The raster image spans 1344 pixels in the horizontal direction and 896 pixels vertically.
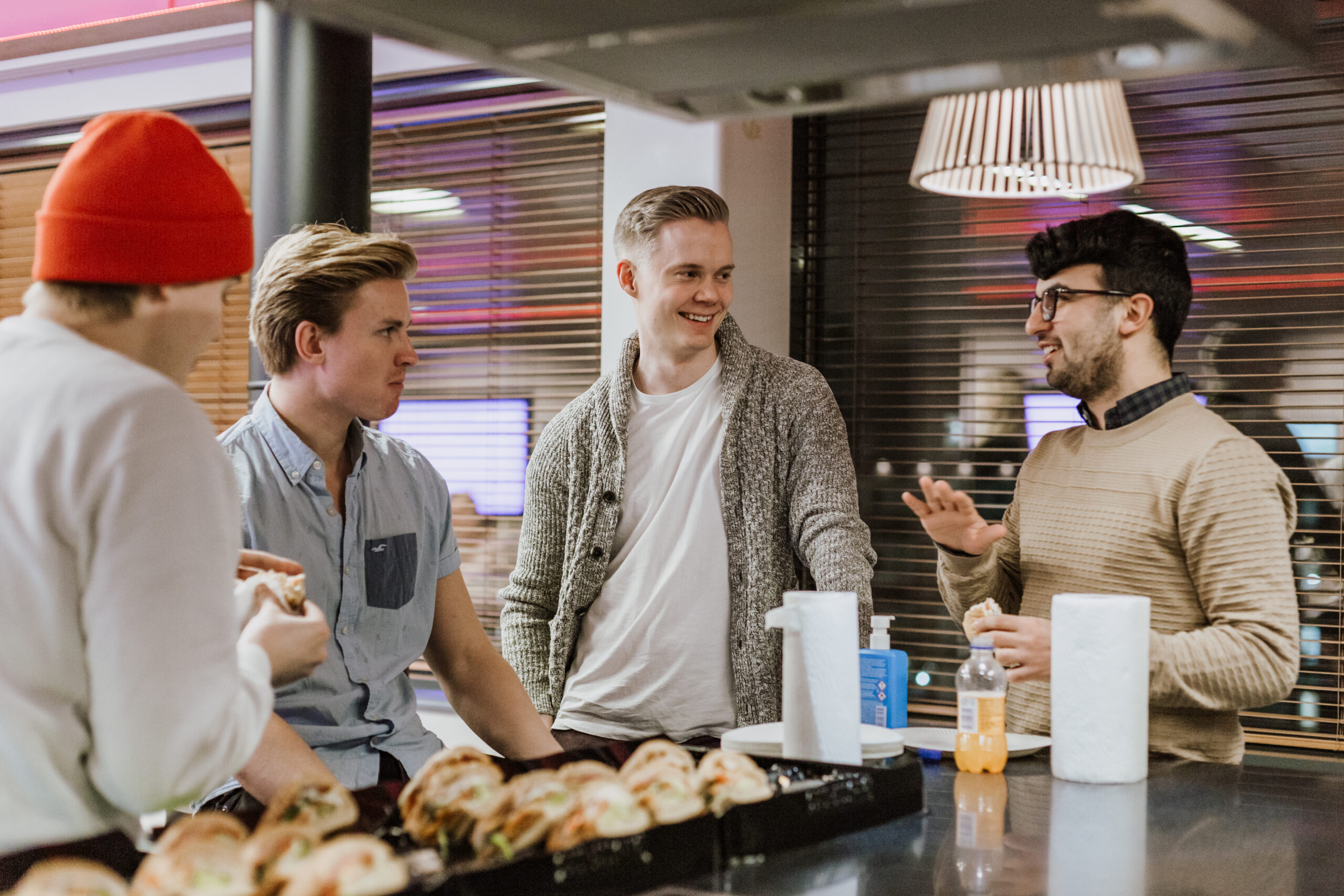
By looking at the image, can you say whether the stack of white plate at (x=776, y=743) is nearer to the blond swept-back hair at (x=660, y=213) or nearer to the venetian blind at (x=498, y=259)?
A: the blond swept-back hair at (x=660, y=213)

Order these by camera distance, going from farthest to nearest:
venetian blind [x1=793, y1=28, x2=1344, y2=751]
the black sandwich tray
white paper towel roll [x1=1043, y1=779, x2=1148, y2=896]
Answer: venetian blind [x1=793, y1=28, x2=1344, y2=751], white paper towel roll [x1=1043, y1=779, x2=1148, y2=896], the black sandwich tray

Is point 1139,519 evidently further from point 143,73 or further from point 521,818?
point 143,73

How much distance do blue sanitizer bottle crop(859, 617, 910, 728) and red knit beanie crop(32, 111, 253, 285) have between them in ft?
3.92

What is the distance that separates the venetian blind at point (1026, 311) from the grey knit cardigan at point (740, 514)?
0.83 metres

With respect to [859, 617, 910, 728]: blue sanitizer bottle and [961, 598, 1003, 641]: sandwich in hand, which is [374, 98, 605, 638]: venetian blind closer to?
[859, 617, 910, 728]: blue sanitizer bottle

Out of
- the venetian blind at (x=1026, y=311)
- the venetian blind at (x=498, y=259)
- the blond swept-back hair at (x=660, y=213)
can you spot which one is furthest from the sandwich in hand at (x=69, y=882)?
the venetian blind at (x=498, y=259)

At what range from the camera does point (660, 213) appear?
2502mm

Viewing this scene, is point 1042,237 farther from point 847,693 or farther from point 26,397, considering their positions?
point 26,397

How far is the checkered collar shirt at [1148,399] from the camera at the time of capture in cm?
224

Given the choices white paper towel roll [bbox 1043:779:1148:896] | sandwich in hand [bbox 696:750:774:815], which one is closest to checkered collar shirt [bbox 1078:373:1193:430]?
white paper towel roll [bbox 1043:779:1148:896]

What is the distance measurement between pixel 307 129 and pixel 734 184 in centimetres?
106

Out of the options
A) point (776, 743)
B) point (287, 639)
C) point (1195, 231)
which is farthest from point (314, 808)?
point (1195, 231)

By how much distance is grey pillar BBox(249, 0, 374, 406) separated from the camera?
2.89 m

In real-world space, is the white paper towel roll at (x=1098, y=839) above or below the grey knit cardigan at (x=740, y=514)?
below
